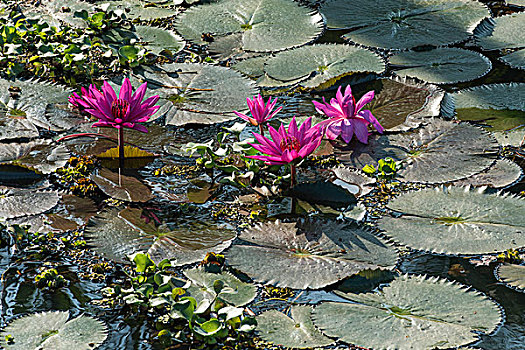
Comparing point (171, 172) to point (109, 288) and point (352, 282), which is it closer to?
point (109, 288)

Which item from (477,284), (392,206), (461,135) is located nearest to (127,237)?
(392,206)

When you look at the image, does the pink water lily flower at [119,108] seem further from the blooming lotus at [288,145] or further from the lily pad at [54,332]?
the lily pad at [54,332]

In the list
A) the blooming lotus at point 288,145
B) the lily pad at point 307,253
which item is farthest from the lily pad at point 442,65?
the lily pad at point 307,253

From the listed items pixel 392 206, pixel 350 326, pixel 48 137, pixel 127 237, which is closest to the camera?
pixel 350 326

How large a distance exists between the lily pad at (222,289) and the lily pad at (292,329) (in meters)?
0.10

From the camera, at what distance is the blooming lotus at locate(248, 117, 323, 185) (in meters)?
2.66

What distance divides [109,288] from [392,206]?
1183 millimetres

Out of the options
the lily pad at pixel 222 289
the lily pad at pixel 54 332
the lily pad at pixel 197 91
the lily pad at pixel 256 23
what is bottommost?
the lily pad at pixel 54 332

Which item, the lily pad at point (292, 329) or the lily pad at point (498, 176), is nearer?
the lily pad at point (292, 329)

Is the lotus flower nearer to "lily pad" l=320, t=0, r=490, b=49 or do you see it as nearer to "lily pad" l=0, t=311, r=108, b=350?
"lily pad" l=320, t=0, r=490, b=49

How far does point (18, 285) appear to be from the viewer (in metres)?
2.37

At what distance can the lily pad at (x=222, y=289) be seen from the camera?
2248mm

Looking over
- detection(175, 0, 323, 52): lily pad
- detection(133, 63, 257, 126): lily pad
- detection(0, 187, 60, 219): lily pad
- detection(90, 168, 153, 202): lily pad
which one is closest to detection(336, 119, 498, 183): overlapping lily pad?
detection(133, 63, 257, 126): lily pad

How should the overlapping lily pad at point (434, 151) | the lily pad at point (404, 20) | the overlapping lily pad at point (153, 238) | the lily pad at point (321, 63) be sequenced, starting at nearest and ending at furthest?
1. the overlapping lily pad at point (153, 238)
2. the overlapping lily pad at point (434, 151)
3. the lily pad at point (321, 63)
4. the lily pad at point (404, 20)
